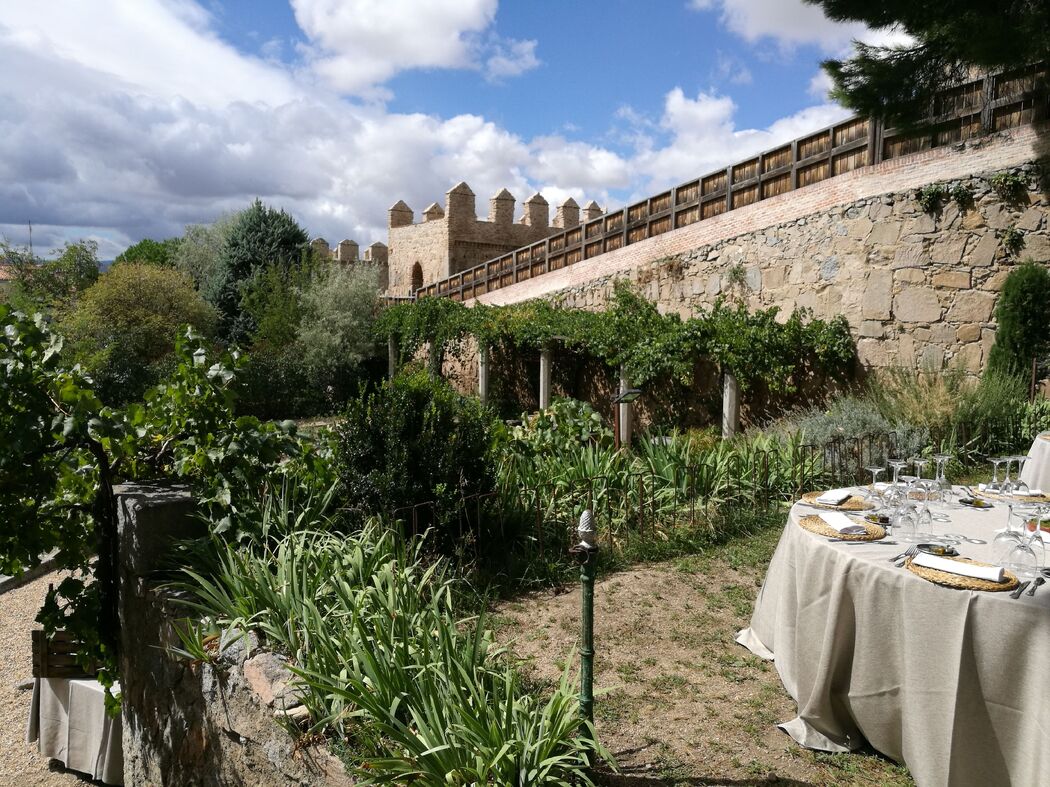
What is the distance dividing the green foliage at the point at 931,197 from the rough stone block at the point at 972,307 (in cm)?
108

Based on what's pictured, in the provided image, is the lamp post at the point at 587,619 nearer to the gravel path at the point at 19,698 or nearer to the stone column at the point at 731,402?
the gravel path at the point at 19,698

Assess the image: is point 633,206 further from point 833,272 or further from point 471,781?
point 471,781

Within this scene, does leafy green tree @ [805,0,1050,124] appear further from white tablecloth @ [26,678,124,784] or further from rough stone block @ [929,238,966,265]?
white tablecloth @ [26,678,124,784]

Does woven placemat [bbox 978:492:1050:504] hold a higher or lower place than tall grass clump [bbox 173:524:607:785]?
higher

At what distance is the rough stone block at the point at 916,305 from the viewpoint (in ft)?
29.0

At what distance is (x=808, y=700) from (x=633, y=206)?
11.2m

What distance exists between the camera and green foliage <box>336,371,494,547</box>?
4.56 metres

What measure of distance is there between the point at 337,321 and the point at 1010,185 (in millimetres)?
14811

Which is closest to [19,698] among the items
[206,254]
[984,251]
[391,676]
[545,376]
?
[391,676]

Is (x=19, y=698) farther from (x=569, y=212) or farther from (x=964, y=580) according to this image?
(x=569, y=212)

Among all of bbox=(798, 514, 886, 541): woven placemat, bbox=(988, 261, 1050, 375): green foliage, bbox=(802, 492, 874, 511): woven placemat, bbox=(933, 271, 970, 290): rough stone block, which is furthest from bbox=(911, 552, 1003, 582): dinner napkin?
bbox=(933, 271, 970, 290): rough stone block

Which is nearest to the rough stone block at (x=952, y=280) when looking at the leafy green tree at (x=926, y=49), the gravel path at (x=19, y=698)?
the leafy green tree at (x=926, y=49)

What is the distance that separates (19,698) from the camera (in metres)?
5.37

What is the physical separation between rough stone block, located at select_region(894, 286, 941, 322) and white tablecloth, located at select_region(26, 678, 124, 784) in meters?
8.89
